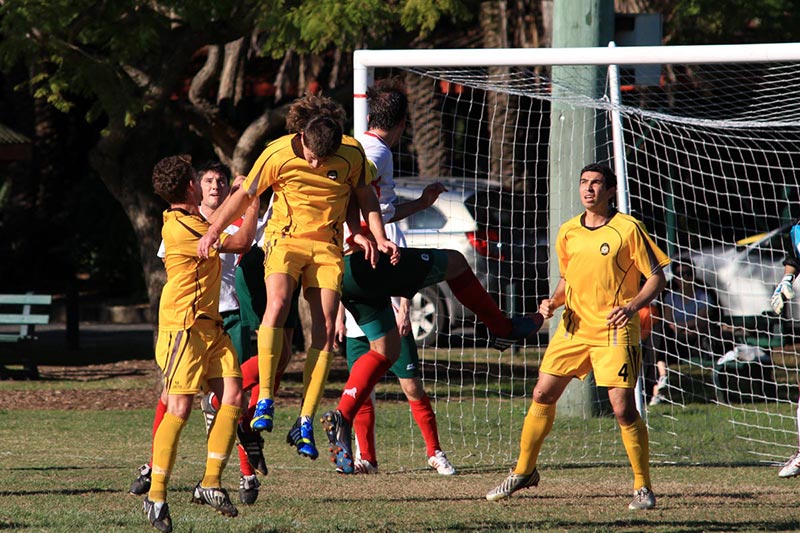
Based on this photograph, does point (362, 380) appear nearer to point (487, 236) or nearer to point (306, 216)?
point (306, 216)

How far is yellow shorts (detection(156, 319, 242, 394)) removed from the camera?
6797mm

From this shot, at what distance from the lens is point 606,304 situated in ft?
24.4

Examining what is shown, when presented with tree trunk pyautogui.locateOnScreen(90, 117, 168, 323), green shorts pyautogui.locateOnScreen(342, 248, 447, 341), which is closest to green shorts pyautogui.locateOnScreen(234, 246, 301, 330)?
green shorts pyautogui.locateOnScreen(342, 248, 447, 341)

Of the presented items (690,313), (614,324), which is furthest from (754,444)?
(614,324)

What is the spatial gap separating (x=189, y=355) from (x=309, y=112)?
164 centimetres

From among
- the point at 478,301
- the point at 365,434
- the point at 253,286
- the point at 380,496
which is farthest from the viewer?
the point at 365,434

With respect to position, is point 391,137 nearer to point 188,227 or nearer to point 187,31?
point 188,227

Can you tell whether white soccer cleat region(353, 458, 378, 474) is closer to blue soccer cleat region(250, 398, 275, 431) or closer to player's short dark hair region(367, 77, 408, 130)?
blue soccer cleat region(250, 398, 275, 431)

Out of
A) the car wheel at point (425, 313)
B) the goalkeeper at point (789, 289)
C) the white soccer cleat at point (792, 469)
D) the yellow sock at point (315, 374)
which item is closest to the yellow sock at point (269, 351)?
the yellow sock at point (315, 374)

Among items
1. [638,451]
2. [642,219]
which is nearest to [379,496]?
[638,451]

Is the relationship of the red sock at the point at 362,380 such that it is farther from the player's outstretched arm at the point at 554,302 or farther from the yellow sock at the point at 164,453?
the yellow sock at the point at 164,453

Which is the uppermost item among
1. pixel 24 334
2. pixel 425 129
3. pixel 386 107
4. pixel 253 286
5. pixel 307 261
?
pixel 425 129

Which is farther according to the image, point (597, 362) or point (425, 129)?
point (425, 129)

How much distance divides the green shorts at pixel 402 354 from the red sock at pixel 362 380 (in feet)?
2.29
